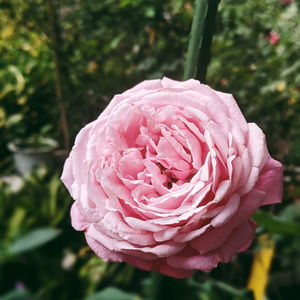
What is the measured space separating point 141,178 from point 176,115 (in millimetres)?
72

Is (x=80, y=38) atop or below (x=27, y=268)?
atop

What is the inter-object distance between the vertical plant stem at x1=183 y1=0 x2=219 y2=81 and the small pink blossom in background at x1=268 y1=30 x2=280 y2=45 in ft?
2.88

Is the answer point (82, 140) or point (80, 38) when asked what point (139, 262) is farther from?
point (80, 38)

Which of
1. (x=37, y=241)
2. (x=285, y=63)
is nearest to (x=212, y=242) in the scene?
(x=285, y=63)

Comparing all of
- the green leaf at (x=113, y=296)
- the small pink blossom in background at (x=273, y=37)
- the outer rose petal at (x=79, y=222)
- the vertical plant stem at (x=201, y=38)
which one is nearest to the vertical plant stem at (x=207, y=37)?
the vertical plant stem at (x=201, y=38)

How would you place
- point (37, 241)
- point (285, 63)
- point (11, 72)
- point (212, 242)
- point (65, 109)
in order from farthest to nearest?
point (11, 72), point (65, 109), point (37, 241), point (285, 63), point (212, 242)

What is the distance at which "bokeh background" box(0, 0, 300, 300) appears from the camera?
109 centimetres

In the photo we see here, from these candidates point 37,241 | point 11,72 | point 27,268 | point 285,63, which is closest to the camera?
point 285,63

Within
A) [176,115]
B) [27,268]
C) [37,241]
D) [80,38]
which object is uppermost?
[176,115]

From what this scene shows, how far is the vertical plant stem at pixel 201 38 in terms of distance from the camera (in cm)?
40

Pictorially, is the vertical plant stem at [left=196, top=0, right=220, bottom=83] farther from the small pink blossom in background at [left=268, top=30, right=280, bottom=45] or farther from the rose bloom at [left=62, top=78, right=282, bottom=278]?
the small pink blossom in background at [left=268, top=30, right=280, bottom=45]

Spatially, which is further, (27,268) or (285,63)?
(27,268)

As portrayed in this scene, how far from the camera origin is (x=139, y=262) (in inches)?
14.2

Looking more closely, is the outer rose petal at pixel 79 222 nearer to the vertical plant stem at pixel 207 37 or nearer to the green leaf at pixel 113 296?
the vertical plant stem at pixel 207 37
